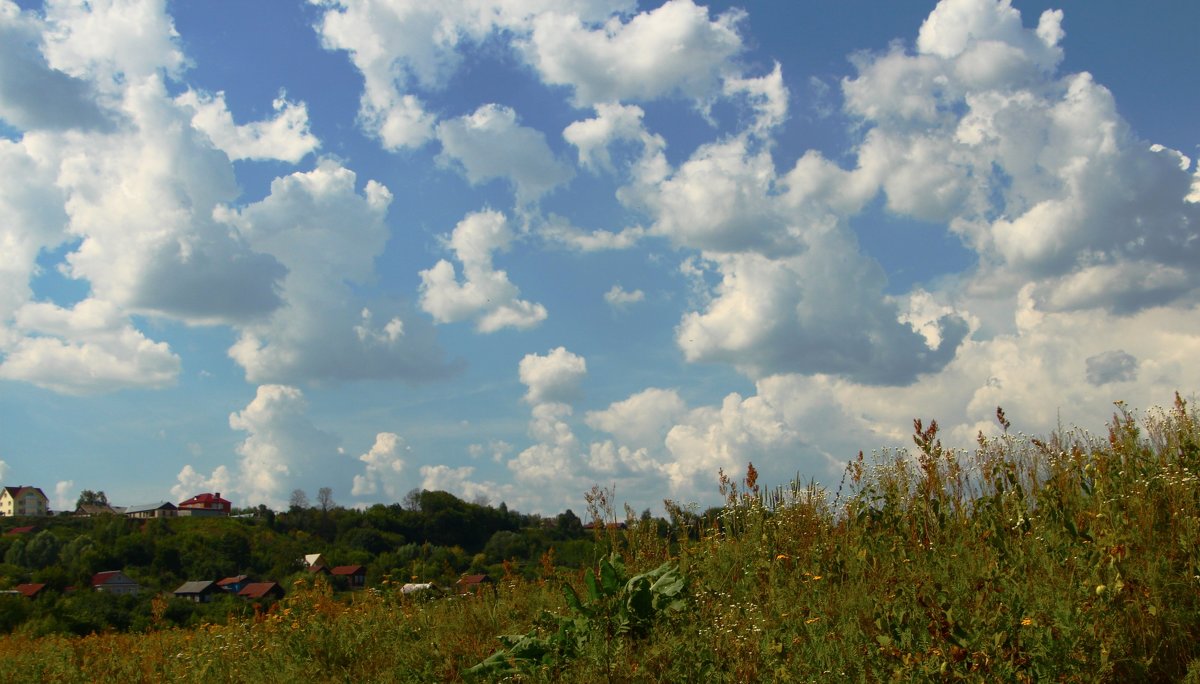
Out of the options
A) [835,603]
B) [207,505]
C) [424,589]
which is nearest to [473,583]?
[424,589]

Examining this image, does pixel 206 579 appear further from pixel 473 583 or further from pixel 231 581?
pixel 473 583

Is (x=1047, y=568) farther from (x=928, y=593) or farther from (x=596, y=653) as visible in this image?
(x=596, y=653)

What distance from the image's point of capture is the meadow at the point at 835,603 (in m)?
4.72

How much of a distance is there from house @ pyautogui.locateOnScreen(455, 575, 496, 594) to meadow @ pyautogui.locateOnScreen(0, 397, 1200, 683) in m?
0.18

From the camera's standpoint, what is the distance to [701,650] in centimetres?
524

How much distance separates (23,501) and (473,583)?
160m

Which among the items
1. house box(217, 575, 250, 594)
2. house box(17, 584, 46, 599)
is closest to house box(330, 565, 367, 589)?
house box(17, 584, 46, 599)

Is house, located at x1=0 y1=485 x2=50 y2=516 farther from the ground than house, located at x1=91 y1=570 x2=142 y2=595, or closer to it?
farther from the ground

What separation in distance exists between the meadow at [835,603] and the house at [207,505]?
4663 inches

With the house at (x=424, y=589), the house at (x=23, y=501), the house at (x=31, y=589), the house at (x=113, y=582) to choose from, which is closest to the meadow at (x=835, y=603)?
the house at (x=424, y=589)

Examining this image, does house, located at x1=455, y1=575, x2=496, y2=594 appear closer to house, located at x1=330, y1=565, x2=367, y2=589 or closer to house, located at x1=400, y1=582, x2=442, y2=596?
house, located at x1=400, y1=582, x2=442, y2=596

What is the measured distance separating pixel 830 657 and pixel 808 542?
91.3 inches

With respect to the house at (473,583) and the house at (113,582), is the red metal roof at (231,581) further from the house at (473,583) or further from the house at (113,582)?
the house at (473,583)

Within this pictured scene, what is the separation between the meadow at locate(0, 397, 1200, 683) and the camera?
4723mm
